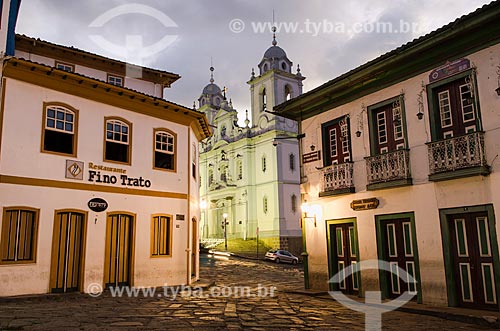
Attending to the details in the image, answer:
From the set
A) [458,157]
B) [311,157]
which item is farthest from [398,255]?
[311,157]

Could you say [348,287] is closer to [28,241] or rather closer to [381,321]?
[381,321]

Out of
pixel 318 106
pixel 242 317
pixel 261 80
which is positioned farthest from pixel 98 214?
pixel 261 80

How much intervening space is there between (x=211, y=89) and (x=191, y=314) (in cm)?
4823

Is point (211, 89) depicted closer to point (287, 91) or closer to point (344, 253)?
point (287, 91)

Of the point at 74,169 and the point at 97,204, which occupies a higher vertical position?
the point at 74,169

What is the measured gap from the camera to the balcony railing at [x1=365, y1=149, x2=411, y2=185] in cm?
1165

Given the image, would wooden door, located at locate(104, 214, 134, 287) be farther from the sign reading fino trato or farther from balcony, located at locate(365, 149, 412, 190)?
balcony, located at locate(365, 149, 412, 190)

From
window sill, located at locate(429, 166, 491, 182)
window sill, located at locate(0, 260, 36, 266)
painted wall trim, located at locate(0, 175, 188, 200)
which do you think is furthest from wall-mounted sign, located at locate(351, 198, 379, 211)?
window sill, located at locate(0, 260, 36, 266)

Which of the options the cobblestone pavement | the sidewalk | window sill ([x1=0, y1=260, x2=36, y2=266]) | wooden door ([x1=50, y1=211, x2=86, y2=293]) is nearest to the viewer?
the cobblestone pavement

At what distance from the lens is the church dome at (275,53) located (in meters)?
44.2

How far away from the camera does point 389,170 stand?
39.8ft

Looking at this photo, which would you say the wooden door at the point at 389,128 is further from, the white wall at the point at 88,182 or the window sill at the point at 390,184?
the white wall at the point at 88,182

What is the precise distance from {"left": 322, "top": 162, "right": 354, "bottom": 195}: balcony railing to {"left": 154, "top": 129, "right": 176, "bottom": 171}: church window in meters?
5.92

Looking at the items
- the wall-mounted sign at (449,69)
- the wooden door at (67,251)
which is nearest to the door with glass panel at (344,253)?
the wall-mounted sign at (449,69)
